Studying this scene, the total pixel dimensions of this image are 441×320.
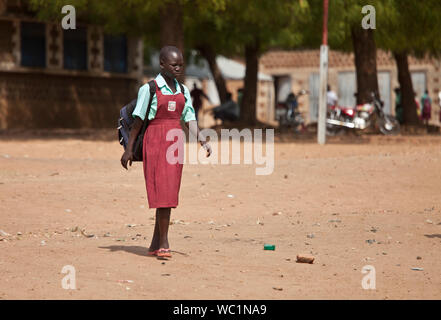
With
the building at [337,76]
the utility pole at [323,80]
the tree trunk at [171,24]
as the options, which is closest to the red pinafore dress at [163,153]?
the utility pole at [323,80]

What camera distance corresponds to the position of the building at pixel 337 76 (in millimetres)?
42719

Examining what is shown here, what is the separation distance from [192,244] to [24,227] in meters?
2.34

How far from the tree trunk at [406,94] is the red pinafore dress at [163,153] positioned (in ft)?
75.8

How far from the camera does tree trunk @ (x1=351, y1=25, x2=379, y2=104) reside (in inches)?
962

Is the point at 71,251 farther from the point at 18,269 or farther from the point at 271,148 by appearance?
the point at 271,148

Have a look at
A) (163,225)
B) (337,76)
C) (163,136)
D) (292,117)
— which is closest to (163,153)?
(163,136)

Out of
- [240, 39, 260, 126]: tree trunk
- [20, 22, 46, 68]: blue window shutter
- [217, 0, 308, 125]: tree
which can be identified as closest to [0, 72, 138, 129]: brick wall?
[20, 22, 46, 68]: blue window shutter

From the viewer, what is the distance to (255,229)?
10.2m

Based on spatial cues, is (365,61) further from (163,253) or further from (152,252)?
(163,253)

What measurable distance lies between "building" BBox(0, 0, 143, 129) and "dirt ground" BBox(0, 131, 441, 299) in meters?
10.2

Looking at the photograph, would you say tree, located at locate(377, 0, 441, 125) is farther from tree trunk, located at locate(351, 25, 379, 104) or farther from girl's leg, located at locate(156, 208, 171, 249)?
girl's leg, located at locate(156, 208, 171, 249)

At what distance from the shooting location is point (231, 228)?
10258 millimetres

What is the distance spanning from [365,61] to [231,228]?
15237 millimetres

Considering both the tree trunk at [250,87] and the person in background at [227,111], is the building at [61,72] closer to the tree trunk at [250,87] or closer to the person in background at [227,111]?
the person in background at [227,111]
